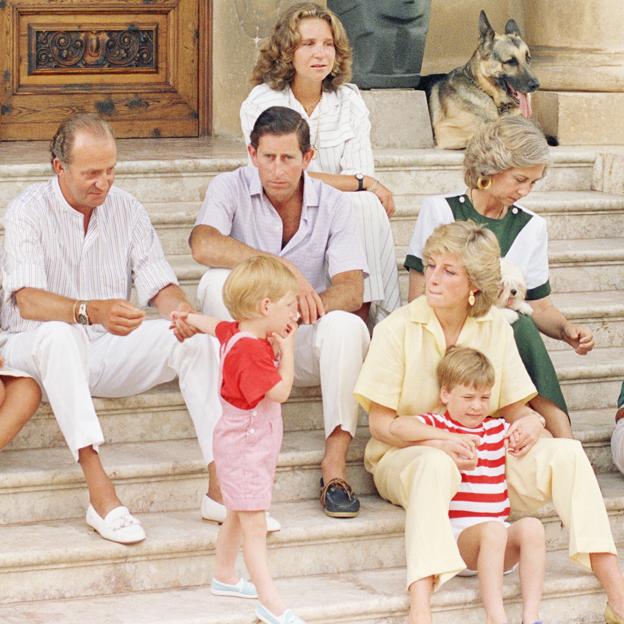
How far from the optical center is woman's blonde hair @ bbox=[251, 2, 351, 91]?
5133mm

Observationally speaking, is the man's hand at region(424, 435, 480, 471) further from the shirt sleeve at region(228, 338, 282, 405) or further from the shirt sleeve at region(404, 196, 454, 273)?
the shirt sleeve at region(404, 196, 454, 273)

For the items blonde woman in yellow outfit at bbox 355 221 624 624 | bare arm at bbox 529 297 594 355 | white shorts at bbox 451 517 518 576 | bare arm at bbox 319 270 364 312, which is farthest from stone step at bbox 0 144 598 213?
white shorts at bbox 451 517 518 576

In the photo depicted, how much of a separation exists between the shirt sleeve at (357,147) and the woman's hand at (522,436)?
1.27 m

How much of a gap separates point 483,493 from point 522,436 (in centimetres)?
19

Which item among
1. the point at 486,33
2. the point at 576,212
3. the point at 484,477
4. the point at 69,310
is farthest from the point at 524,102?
the point at 69,310

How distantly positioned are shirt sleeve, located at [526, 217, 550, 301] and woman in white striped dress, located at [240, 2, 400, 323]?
0.47 meters

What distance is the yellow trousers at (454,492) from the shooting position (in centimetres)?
406

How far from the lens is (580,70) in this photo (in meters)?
6.70

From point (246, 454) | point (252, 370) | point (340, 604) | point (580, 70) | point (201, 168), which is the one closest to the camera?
point (252, 370)

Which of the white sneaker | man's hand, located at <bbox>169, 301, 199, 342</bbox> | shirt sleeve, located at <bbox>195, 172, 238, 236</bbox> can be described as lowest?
the white sneaker

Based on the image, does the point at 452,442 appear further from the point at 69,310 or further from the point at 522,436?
the point at 69,310

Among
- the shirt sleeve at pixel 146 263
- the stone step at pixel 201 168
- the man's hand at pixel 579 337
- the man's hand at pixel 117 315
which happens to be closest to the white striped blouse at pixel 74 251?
the shirt sleeve at pixel 146 263

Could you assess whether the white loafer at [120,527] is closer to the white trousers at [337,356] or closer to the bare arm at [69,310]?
the bare arm at [69,310]

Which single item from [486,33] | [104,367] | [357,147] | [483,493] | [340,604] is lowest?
[340,604]
